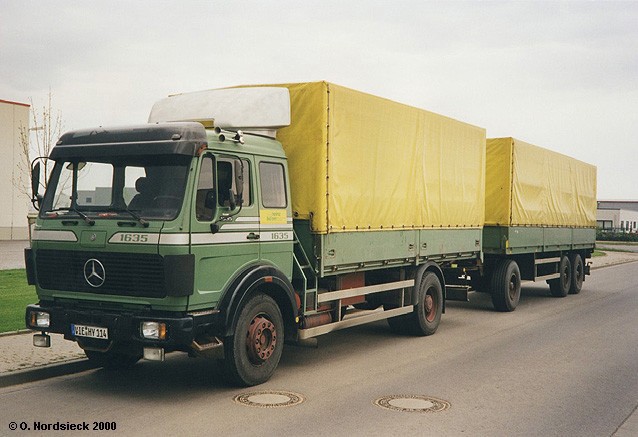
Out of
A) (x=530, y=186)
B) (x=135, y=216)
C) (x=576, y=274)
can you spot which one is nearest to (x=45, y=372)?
(x=135, y=216)

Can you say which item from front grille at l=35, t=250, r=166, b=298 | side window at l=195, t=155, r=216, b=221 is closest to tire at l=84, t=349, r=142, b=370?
front grille at l=35, t=250, r=166, b=298

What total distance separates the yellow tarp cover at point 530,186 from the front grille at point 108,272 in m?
9.73

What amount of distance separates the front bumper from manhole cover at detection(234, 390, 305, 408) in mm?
772

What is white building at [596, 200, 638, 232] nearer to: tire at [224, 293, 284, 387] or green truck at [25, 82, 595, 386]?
green truck at [25, 82, 595, 386]

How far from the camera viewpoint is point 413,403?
717 cm

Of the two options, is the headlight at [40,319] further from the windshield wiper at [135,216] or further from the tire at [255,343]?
the tire at [255,343]

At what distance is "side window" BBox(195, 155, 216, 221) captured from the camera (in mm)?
7164

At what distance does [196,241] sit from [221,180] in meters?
0.75

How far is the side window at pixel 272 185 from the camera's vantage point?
8.09 meters

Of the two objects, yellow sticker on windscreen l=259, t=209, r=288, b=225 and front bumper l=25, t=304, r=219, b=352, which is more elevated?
yellow sticker on windscreen l=259, t=209, r=288, b=225

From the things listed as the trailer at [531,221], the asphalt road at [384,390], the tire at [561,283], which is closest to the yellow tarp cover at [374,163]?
the asphalt road at [384,390]

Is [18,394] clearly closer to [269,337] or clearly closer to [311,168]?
[269,337]

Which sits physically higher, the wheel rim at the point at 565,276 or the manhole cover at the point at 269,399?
the wheel rim at the point at 565,276

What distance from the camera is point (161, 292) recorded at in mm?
6898
